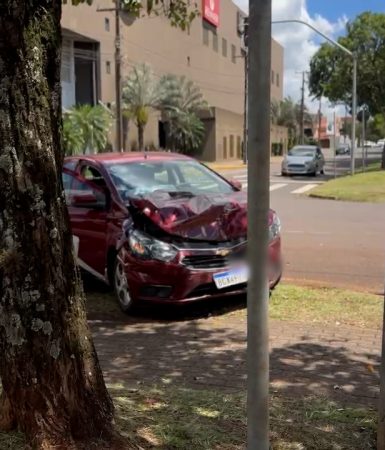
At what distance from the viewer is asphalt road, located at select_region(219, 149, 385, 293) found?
8.11m

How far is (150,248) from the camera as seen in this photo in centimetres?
587

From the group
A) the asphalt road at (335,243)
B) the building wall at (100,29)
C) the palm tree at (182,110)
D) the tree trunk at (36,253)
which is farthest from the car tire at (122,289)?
the palm tree at (182,110)

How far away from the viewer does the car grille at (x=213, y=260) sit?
5.87m

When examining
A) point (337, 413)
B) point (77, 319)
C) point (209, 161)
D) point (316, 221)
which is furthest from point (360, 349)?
point (209, 161)

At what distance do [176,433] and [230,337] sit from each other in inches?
87.6

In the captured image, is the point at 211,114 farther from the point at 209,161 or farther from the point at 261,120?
the point at 261,120

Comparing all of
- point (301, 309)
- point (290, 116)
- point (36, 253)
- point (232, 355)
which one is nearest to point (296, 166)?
point (301, 309)

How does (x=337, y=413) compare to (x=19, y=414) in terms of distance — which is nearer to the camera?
(x=19, y=414)

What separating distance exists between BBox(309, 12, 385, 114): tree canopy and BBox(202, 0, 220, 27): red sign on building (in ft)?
74.5

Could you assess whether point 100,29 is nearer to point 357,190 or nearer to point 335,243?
point 357,190

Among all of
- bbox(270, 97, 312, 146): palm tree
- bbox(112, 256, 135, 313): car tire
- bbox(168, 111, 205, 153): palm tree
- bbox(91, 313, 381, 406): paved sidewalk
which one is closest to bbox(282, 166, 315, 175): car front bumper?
bbox(168, 111, 205, 153): palm tree

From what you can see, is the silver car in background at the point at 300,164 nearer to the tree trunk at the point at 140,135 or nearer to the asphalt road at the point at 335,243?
the tree trunk at the point at 140,135

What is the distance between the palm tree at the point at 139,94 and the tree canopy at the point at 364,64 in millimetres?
11389

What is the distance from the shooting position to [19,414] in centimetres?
290
